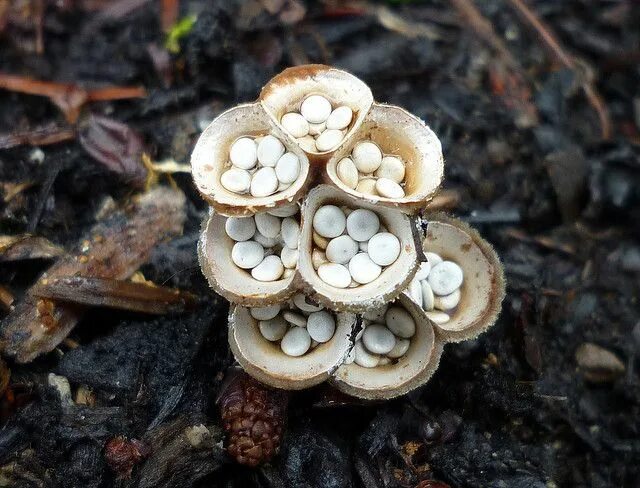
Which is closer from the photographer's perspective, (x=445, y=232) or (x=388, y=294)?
(x=388, y=294)

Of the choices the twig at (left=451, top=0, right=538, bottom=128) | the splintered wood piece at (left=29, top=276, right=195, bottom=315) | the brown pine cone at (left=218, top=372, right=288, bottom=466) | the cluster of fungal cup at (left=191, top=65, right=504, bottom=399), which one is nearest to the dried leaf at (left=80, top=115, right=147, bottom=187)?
the splintered wood piece at (left=29, top=276, right=195, bottom=315)

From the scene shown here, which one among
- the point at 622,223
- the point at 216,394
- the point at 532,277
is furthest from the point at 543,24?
the point at 216,394

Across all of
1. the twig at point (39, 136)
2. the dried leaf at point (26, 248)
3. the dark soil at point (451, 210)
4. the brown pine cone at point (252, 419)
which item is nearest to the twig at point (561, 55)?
the dark soil at point (451, 210)

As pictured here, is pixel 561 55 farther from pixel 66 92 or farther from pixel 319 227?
pixel 66 92

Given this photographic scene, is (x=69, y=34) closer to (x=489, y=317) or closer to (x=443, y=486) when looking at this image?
(x=489, y=317)

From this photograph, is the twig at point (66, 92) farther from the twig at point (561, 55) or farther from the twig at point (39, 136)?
the twig at point (561, 55)

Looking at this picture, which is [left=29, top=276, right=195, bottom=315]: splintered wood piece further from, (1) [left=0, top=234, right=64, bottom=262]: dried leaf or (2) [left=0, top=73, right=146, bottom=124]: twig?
(2) [left=0, top=73, right=146, bottom=124]: twig

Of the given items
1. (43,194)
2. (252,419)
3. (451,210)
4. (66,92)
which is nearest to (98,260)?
(43,194)
